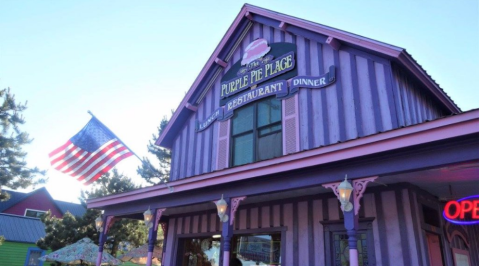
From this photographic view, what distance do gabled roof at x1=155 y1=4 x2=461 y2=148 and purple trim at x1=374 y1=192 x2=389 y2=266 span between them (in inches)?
124

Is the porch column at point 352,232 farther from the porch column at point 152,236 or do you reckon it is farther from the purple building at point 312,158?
the porch column at point 152,236

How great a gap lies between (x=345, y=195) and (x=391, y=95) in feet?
10.2

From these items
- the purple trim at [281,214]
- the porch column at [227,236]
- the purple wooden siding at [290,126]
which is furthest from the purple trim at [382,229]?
the porch column at [227,236]

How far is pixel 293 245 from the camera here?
8.23 metres

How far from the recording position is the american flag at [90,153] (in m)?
11.3

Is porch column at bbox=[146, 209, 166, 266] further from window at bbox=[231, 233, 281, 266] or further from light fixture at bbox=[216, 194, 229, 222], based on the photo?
light fixture at bbox=[216, 194, 229, 222]

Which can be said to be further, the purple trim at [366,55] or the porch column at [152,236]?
the porch column at [152,236]

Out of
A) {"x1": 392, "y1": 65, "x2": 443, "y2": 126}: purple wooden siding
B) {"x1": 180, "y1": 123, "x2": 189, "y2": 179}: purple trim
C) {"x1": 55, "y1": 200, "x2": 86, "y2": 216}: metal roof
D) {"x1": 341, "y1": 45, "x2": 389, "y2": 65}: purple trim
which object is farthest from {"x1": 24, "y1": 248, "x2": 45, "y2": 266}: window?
{"x1": 392, "y1": 65, "x2": 443, "y2": 126}: purple wooden siding

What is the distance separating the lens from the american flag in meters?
11.3

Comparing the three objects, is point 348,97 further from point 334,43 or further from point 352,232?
point 352,232

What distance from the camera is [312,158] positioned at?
6473mm

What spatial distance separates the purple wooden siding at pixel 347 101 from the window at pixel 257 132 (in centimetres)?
36

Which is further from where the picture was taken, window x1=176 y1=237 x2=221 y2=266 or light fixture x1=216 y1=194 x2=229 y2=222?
window x1=176 y1=237 x2=221 y2=266

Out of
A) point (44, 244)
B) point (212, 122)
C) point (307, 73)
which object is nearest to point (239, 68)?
point (212, 122)
